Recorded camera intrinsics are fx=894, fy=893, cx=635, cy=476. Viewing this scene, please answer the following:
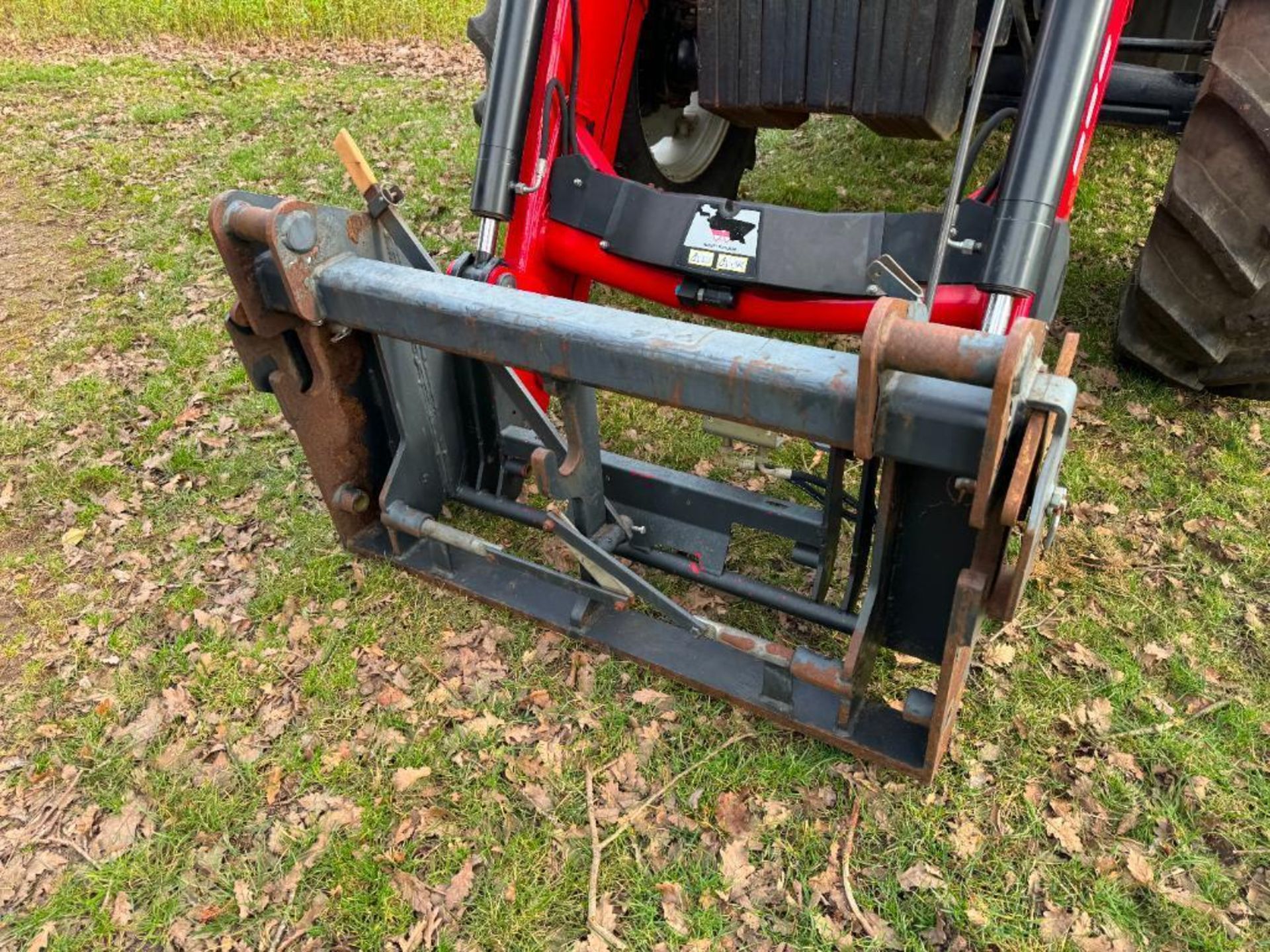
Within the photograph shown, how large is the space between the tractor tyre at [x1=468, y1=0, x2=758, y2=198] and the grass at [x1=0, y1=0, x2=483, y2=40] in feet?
21.6

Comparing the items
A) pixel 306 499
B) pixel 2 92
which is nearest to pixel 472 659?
pixel 306 499

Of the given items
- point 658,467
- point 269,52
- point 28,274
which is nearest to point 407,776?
point 658,467

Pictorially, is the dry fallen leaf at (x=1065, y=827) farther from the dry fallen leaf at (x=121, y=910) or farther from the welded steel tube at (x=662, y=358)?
the dry fallen leaf at (x=121, y=910)

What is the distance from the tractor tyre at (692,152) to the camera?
3797mm

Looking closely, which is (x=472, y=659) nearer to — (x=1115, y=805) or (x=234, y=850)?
(x=234, y=850)

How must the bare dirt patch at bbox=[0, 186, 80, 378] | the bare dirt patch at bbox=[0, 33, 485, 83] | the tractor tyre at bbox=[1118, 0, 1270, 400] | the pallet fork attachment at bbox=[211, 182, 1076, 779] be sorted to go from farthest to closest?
1. the bare dirt patch at bbox=[0, 33, 485, 83]
2. the bare dirt patch at bbox=[0, 186, 80, 378]
3. the tractor tyre at bbox=[1118, 0, 1270, 400]
4. the pallet fork attachment at bbox=[211, 182, 1076, 779]

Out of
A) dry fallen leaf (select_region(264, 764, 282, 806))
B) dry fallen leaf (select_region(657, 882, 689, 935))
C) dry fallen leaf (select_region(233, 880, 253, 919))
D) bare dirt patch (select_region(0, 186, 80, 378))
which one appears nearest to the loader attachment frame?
dry fallen leaf (select_region(657, 882, 689, 935))

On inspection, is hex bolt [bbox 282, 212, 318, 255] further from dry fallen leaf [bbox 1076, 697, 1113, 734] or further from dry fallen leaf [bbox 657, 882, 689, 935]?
dry fallen leaf [bbox 1076, 697, 1113, 734]

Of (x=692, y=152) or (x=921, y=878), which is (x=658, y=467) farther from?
(x=692, y=152)

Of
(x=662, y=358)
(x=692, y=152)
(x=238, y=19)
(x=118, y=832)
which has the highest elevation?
(x=662, y=358)

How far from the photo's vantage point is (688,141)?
414 centimetres

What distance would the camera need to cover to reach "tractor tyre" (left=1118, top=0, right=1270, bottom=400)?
8.25 feet

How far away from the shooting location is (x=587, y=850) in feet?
7.28

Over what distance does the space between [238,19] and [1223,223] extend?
1007 centimetres
